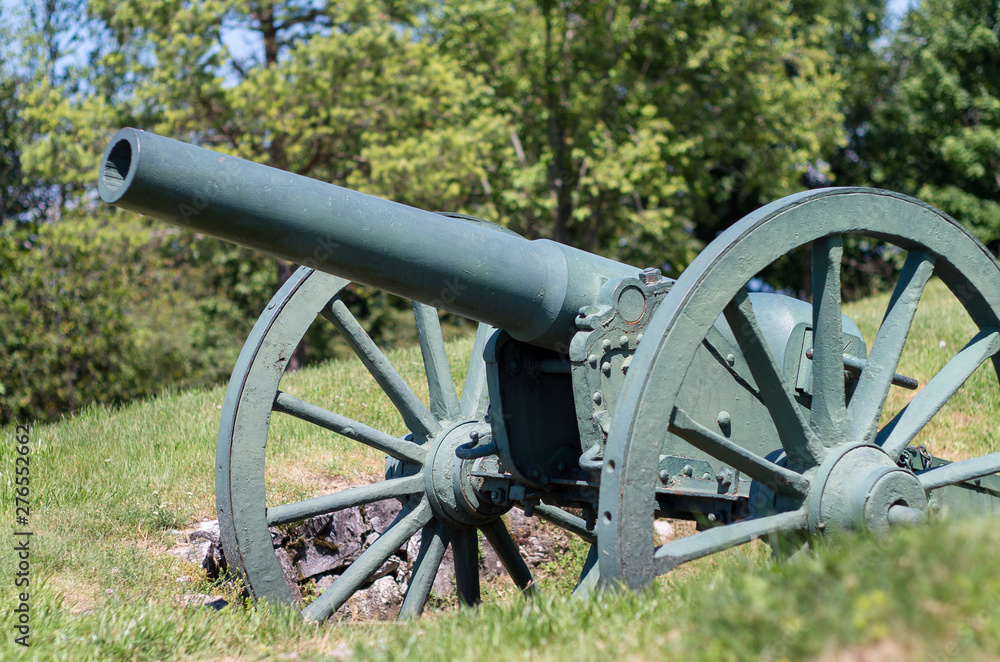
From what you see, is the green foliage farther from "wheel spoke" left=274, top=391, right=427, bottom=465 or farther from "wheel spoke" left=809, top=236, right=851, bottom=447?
"wheel spoke" left=809, top=236, right=851, bottom=447

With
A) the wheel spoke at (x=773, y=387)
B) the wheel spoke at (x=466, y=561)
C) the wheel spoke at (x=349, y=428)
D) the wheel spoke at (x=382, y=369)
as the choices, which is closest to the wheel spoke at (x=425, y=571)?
the wheel spoke at (x=466, y=561)

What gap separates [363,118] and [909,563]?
44.1 feet

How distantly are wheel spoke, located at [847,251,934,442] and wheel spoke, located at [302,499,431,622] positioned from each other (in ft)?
7.08

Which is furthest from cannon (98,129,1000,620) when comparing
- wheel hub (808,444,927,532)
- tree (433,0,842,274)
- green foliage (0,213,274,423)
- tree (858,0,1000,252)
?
tree (858,0,1000,252)

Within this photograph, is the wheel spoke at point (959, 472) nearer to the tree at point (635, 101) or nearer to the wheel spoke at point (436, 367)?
the wheel spoke at point (436, 367)

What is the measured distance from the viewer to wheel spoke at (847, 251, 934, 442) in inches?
145

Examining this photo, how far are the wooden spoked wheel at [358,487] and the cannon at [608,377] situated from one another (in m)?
0.01

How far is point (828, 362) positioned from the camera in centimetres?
356

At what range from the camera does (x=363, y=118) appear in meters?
14.6

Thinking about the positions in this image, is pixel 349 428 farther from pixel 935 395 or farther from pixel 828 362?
pixel 935 395

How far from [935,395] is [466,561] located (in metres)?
2.44

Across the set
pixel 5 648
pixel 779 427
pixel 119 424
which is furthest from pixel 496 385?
pixel 119 424

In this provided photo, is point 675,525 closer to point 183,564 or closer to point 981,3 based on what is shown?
point 183,564

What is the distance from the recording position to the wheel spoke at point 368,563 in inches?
170
